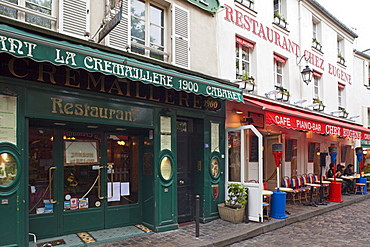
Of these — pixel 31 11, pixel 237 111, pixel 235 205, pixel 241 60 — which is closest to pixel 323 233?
pixel 235 205

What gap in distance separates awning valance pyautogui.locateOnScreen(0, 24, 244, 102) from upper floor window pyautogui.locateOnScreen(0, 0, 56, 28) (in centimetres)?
66

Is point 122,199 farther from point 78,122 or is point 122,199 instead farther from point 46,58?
point 46,58

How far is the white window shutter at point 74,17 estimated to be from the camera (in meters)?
5.88

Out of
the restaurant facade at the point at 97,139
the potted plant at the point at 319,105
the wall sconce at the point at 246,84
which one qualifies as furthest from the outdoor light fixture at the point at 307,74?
the restaurant facade at the point at 97,139

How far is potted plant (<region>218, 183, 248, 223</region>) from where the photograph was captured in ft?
26.7

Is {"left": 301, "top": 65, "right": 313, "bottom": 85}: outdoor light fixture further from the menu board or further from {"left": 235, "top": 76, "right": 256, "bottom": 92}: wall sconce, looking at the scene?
the menu board

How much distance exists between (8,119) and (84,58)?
61.4 inches

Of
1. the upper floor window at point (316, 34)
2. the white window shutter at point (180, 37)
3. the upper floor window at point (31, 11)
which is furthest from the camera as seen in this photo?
the upper floor window at point (316, 34)

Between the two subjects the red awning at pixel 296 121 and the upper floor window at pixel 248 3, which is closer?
the red awning at pixel 296 121

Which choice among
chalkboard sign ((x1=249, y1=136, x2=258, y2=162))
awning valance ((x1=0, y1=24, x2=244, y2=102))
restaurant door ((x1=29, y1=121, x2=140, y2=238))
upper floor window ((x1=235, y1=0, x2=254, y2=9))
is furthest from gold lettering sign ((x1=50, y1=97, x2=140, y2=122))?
upper floor window ((x1=235, y1=0, x2=254, y2=9))

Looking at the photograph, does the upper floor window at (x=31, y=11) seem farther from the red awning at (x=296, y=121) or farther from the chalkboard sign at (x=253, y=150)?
the chalkboard sign at (x=253, y=150)

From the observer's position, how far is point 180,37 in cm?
802

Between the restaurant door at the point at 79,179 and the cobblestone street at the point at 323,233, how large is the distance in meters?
2.80

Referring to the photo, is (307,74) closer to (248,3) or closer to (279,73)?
(279,73)
